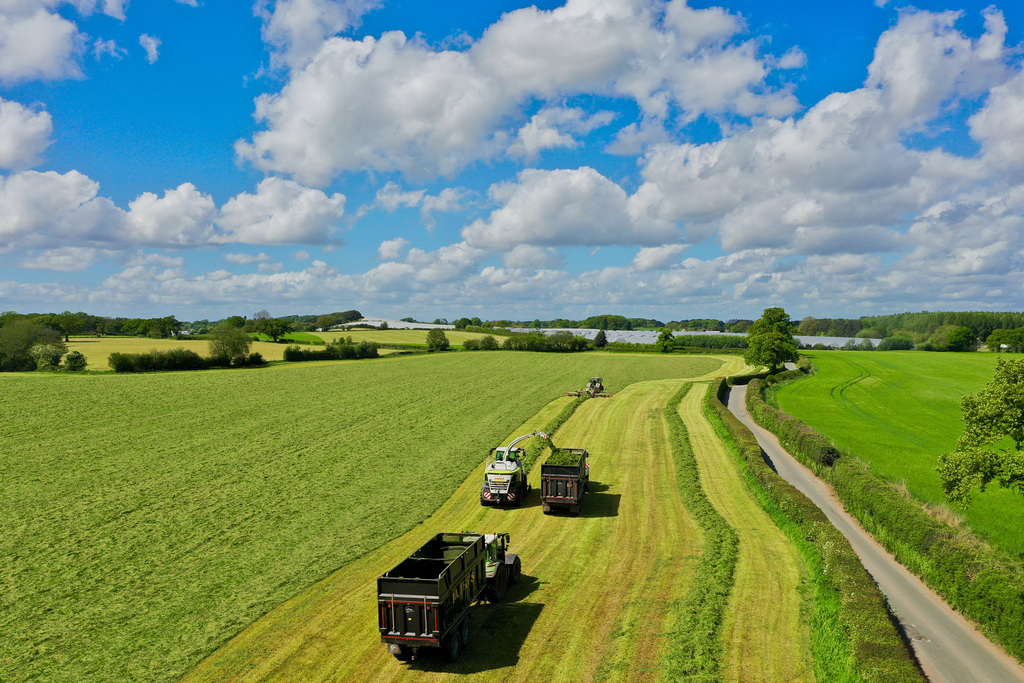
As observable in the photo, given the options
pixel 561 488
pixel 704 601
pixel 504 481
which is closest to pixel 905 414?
pixel 561 488

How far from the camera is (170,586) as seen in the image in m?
18.6

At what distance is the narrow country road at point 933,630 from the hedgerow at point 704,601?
212 inches

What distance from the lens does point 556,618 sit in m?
16.6

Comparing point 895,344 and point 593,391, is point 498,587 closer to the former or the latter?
point 593,391

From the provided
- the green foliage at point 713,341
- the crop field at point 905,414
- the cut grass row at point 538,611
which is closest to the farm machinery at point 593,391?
the crop field at point 905,414

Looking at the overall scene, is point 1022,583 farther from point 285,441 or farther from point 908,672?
point 285,441

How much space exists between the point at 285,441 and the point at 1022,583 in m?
38.5

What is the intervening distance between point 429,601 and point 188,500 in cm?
1922

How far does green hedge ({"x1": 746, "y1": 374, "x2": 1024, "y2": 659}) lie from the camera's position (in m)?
16.8

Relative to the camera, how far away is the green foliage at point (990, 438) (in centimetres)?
2120

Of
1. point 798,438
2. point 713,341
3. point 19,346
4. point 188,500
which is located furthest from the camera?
point 713,341

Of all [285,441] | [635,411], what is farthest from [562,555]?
[635,411]

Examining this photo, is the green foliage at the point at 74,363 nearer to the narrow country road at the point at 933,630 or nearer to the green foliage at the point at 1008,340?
the narrow country road at the point at 933,630

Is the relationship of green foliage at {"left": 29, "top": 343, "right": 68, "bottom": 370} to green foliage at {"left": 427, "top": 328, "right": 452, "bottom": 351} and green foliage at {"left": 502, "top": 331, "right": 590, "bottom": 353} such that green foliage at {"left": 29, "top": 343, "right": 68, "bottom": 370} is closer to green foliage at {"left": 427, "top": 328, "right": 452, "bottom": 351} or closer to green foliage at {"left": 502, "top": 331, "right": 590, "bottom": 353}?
green foliage at {"left": 427, "top": 328, "right": 452, "bottom": 351}
